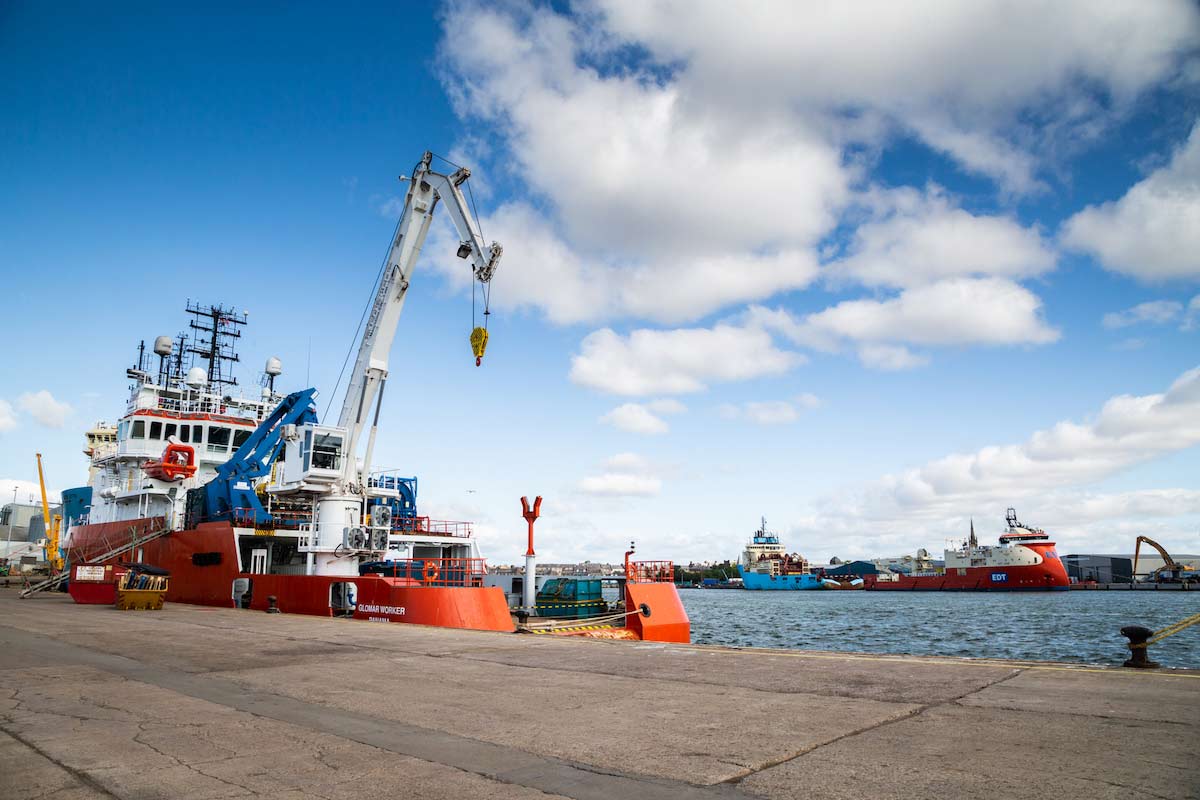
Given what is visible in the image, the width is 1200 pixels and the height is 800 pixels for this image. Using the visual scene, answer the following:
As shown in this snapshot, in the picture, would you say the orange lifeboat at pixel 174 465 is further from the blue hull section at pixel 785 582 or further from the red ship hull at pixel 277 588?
the blue hull section at pixel 785 582

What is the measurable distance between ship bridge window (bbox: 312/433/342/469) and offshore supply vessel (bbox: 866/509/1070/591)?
86475mm

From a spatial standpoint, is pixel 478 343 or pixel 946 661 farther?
pixel 478 343

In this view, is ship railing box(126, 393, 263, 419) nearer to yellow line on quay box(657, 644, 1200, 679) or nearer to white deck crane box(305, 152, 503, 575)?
white deck crane box(305, 152, 503, 575)

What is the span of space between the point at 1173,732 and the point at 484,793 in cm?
520

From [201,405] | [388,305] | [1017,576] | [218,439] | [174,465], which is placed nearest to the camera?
[388,305]

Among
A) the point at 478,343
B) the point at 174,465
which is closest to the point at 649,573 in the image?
the point at 478,343

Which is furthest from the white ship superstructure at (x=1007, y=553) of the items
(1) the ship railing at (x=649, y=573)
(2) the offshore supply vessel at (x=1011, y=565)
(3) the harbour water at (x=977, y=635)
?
(1) the ship railing at (x=649, y=573)

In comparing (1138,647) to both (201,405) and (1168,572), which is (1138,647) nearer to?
(201,405)

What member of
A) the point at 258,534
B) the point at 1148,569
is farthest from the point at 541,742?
the point at 1148,569

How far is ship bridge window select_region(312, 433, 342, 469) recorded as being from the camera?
871 inches

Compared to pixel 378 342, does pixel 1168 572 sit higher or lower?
lower

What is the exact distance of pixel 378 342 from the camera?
2409cm

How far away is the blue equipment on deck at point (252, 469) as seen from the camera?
84.6 feet

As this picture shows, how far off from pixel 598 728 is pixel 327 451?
18.3 meters
